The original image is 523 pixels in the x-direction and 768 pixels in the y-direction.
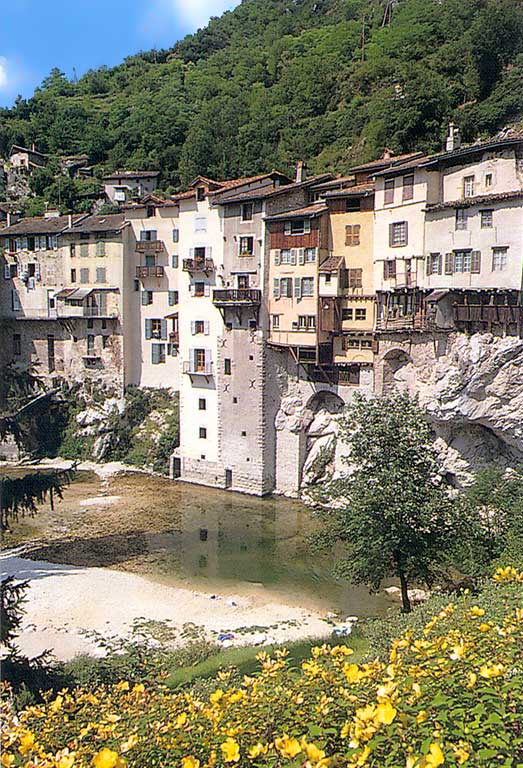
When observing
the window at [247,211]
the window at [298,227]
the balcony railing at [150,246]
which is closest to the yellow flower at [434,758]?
the window at [298,227]

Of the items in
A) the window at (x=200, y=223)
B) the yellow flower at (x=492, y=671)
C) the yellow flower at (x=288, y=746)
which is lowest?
the yellow flower at (x=288, y=746)

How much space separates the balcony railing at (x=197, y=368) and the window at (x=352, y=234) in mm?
9392

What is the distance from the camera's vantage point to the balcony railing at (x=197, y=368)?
36594 mm

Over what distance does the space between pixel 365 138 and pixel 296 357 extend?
2839 cm

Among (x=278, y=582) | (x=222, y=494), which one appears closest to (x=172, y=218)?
(x=222, y=494)

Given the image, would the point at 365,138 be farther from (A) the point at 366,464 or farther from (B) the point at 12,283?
(A) the point at 366,464

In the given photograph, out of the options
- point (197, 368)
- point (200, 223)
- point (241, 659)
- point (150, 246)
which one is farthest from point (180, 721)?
point (150, 246)

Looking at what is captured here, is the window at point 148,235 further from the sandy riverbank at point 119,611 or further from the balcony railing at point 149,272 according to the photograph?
the sandy riverbank at point 119,611

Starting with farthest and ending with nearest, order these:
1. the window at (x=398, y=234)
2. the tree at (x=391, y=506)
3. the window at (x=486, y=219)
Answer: the window at (x=398, y=234), the window at (x=486, y=219), the tree at (x=391, y=506)

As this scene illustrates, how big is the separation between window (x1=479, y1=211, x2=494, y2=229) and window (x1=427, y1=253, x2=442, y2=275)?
2441 mm

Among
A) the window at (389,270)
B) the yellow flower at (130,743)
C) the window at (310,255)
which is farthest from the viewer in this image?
the window at (310,255)

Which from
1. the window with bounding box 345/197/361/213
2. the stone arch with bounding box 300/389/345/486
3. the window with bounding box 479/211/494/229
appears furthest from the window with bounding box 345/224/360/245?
the stone arch with bounding box 300/389/345/486

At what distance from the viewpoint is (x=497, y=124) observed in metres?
47.4

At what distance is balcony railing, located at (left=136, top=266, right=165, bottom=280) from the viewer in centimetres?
4231
